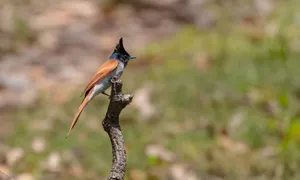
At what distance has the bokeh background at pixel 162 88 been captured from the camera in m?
4.85

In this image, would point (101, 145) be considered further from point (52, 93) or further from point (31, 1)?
point (31, 1)

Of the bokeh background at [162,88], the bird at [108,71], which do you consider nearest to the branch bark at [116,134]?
the bird at [108,71]

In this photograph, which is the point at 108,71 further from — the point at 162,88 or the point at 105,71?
the point at 162,88

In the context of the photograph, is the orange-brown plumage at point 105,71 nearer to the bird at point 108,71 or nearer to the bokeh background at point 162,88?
the bird at point 108,71

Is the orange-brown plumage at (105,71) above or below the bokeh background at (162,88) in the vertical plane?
below

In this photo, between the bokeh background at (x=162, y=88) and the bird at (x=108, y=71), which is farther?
the bokeh background at (x=162, y=88)

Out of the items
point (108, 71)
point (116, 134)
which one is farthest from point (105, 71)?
point (116, 134)

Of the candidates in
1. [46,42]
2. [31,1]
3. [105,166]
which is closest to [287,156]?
[105,166]

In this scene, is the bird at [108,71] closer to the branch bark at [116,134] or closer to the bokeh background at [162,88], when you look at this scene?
the branch bark at [116,134]

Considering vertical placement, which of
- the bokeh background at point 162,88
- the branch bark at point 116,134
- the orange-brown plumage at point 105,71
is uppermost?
the bokeh background at point 162,88

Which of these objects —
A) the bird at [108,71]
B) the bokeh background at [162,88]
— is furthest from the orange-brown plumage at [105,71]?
the bokeh background at [162,88]

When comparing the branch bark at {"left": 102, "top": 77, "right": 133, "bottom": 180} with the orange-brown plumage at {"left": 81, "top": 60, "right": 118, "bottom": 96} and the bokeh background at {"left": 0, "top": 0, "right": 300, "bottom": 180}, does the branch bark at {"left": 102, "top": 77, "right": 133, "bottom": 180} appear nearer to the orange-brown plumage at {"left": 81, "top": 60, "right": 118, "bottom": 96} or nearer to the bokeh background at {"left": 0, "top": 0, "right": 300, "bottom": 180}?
the orange-brown plumage at {"left": 81, "top": 60, "right": 118, "bottom": 96}

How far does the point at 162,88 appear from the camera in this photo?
627 centimetres

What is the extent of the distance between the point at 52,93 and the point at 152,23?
3134 millimetres
